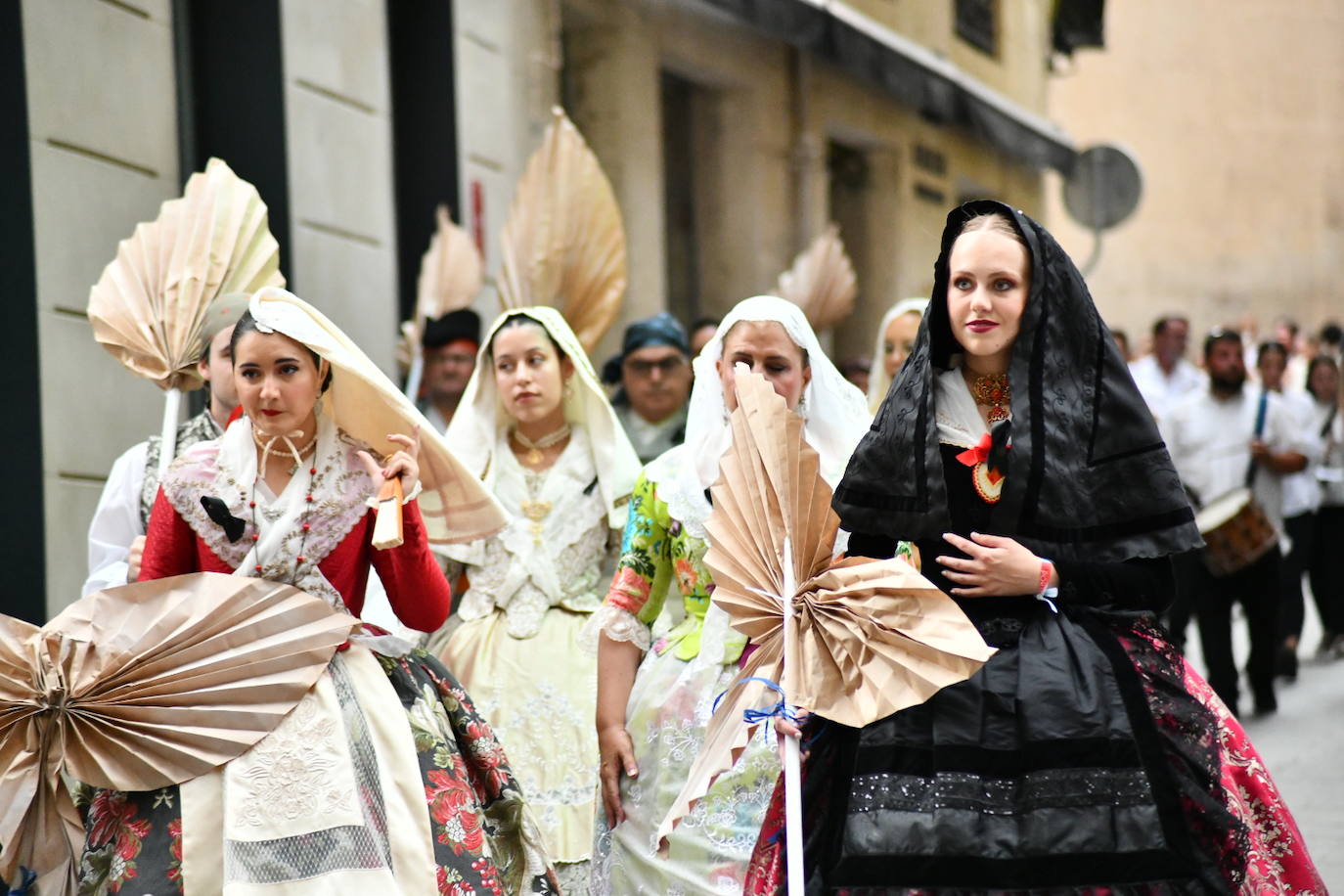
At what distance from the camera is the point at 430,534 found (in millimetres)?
4512

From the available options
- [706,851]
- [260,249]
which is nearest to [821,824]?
[706,851]

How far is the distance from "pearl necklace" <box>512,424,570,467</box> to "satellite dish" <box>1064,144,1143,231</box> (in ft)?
27.2

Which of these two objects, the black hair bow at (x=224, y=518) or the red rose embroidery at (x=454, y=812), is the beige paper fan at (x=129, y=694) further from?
the red rose embroidery at (x=454, y=812)

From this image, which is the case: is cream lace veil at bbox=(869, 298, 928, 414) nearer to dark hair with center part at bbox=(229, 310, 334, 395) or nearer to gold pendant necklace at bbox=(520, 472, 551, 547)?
gold pendant necklace at bbox=(520, 472, 551, 547)

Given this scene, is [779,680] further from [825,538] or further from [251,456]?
[251,456]

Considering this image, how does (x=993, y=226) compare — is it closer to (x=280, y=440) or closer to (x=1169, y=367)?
(x=280, y=440)

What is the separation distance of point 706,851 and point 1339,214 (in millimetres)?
27514

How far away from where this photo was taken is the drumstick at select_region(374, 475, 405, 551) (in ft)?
12.0

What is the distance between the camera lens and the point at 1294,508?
36.4 ft

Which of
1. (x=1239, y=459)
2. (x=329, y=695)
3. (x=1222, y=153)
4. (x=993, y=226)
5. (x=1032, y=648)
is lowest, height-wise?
(x=329, y=695)

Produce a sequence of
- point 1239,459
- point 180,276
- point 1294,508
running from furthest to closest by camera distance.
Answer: point 1294,508 → point 1239,459 → point 180,276

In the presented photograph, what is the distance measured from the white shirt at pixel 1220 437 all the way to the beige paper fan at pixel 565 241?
3.79m

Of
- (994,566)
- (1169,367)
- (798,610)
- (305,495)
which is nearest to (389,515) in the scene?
(305,495)

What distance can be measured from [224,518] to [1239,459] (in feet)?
24.3
